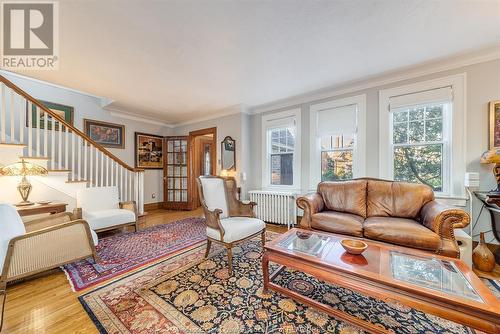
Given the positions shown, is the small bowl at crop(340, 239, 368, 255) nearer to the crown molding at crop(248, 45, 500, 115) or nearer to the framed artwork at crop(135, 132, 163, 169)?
the crown molding at crop(248, 45, 500, 115)

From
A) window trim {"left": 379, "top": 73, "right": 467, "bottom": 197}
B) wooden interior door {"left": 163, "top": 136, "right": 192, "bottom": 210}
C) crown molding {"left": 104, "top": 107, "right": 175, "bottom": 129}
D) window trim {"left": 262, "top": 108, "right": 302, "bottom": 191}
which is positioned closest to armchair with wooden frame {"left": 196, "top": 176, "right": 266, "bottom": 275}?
window trim {"left": 262, "top": 108, "right": 302, "bottom": 191}

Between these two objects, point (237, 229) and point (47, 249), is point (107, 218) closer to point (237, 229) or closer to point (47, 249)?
point (47, 249)

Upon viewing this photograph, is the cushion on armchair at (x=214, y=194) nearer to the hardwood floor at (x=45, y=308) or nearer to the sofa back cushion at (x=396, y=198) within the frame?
the hardwood floor at (x=45, y=308)

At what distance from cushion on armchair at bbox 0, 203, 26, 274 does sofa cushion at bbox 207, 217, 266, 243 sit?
1.75 metres

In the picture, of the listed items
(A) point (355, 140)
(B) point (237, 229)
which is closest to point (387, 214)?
(A) point (355, 140)

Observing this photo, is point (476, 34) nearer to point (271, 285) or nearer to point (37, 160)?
point (271, 285)

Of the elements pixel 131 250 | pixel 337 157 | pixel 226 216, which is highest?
pixel 337 157

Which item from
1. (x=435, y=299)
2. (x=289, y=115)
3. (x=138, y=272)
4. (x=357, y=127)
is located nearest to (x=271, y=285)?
(x=435, y=299)

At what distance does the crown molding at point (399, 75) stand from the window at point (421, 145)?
1.61 feet

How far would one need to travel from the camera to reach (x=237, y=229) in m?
2.21

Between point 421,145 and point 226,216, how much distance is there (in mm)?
3125

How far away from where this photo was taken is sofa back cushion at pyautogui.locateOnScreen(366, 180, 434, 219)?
2.52 metres

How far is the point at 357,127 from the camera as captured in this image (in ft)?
10.8

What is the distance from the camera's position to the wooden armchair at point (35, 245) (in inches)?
64.6
